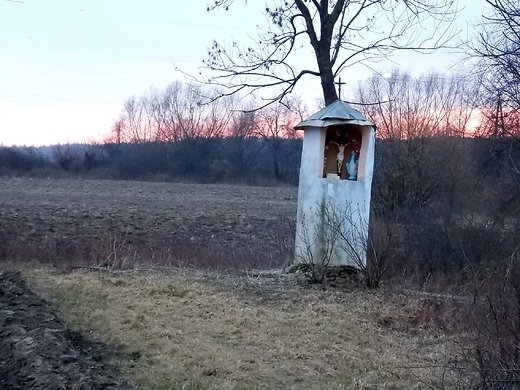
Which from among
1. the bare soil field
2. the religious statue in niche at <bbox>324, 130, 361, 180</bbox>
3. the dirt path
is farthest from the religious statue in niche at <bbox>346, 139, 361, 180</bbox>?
the dirt path

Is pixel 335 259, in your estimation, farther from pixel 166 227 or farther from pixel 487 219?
pixel 166 227

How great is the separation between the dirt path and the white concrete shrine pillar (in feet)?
13.5

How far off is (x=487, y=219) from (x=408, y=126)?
594cm

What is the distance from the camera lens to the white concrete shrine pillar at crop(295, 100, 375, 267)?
984cm

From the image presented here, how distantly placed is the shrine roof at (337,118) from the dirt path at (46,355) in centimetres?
483

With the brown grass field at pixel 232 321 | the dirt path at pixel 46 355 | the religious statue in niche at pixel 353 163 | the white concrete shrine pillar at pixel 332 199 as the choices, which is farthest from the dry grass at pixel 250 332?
the religious statue in niche at pixel 353 163

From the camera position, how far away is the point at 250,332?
708 centimetres

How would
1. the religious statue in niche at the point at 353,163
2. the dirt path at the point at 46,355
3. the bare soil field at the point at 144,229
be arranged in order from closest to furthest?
the dirt path at the point at 46,355, the religious statue in niche at the point at 353,163, the bare soil field at the point at 144,229

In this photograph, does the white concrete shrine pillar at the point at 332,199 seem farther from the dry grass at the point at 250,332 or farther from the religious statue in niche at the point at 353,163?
the dry grass at the point at 250,332

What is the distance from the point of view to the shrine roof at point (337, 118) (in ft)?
32.4

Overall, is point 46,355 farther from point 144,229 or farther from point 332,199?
point 144,229

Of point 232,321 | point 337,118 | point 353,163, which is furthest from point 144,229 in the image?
point 232,321

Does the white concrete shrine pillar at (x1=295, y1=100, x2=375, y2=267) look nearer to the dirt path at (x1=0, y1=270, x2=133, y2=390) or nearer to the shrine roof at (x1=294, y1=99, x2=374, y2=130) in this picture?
the shrine roof at (x1=294, y1=99, x2=374, y2=130)

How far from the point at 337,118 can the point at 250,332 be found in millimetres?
4177
